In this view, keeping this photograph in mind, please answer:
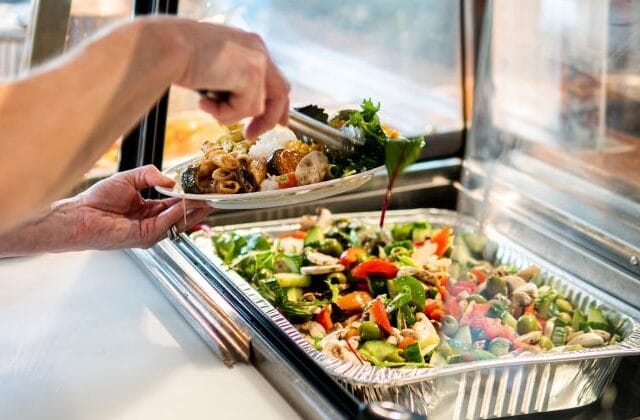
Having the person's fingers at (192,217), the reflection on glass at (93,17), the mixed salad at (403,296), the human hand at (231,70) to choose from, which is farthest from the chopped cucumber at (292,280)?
the human hand at (231,70)

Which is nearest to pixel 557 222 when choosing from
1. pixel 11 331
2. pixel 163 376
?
pixel 163 376

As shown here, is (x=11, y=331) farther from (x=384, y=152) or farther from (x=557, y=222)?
(x=557, y=222)

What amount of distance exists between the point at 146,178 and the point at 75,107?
0.66 meters

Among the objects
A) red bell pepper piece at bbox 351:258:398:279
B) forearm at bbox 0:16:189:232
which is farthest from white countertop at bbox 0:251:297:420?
forearm at bbox 0:16:189:232

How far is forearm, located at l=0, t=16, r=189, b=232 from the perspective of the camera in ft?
3.09

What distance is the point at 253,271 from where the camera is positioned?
1788mm

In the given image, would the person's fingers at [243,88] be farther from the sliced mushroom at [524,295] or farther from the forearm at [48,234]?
the sliced mushroom at [524,295]

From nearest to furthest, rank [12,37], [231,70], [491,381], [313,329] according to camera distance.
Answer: [231,70], [491,381], [313,329], [12,37]

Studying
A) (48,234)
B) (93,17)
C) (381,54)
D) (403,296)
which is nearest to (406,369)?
(403,296)

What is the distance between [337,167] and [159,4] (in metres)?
0.68

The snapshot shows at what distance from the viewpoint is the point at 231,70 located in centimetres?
110

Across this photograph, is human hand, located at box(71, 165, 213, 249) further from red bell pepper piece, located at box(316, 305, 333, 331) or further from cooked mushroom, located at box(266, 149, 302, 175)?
red bell pepper piece, located at box(316, 305, 333, 331)

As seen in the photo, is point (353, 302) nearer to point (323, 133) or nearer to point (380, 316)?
point (380, 316)

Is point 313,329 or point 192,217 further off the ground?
point 192,217
